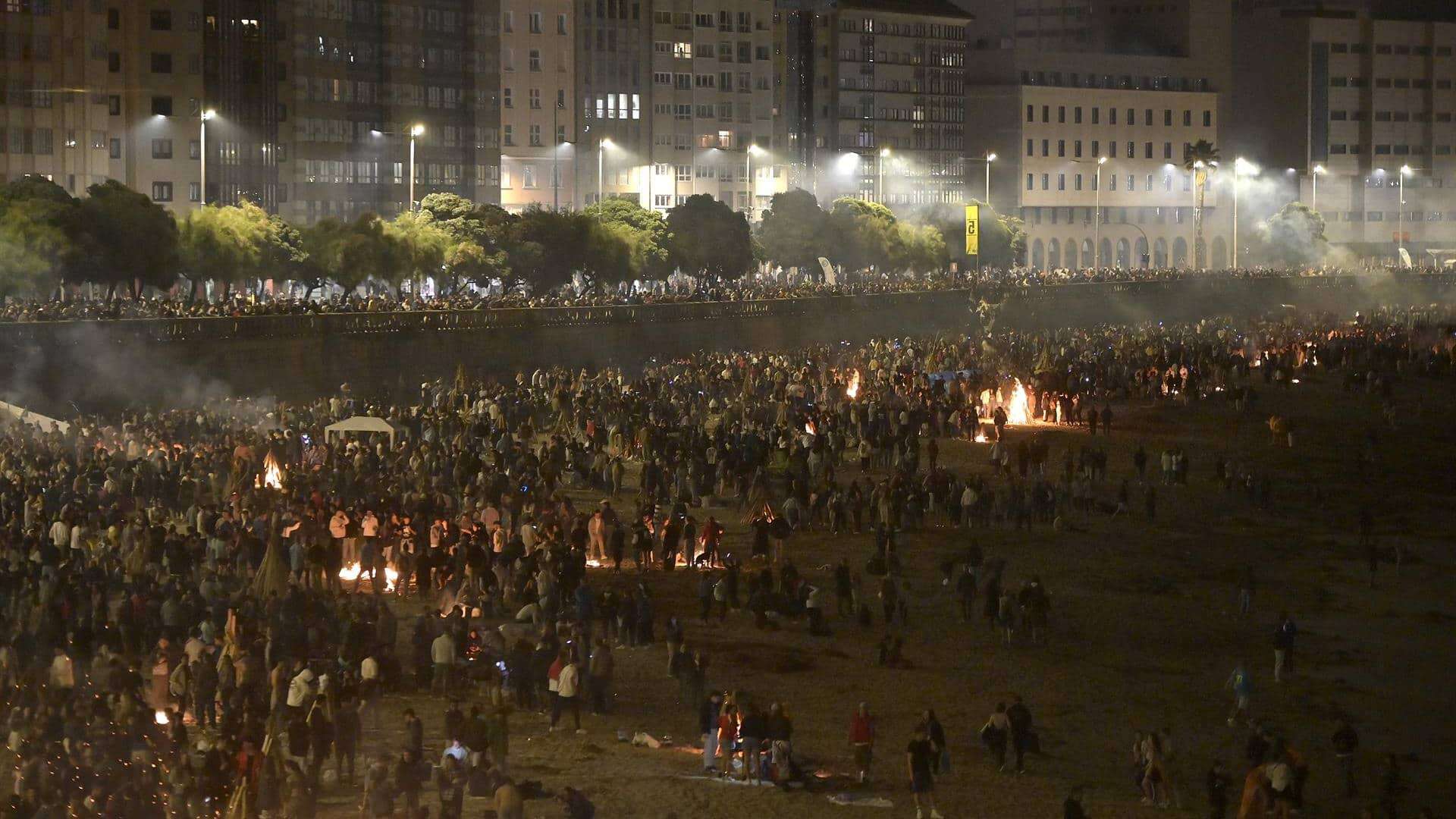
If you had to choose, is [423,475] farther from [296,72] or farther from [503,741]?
[296,72]

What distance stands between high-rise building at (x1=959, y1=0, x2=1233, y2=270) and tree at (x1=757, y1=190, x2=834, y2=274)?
4157cm

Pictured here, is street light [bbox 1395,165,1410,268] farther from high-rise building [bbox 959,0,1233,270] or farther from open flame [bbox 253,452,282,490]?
open flame [bbox 253,452,282,490]

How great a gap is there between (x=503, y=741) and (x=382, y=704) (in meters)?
3.33

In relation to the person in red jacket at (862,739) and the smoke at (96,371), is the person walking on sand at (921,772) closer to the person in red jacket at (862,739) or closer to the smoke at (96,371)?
the person in red jacket at (862,739)

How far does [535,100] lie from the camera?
4545 inches

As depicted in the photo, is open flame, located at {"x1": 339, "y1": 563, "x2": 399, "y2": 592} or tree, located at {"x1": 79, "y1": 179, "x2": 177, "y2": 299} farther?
tree, located at {"x1": 79, "y1": 179, "x2": 177, "y2": 299}

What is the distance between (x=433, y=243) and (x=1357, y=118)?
118 meters

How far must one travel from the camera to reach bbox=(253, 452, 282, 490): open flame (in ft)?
109

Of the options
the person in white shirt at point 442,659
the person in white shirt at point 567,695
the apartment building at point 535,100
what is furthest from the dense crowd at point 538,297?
the person in white shirt at point 567,695

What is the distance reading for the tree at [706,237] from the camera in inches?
3583

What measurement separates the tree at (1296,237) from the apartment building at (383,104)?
6880 cm

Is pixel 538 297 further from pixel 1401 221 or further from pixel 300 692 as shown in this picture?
pixel 1401 221

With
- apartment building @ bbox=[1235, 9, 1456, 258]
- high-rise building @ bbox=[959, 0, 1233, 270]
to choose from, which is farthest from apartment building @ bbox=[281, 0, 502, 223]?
apartment building @ bbox=[1235, 9, 1456, 258]

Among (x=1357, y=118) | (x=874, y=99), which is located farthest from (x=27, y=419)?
(x=1357, y=118)
